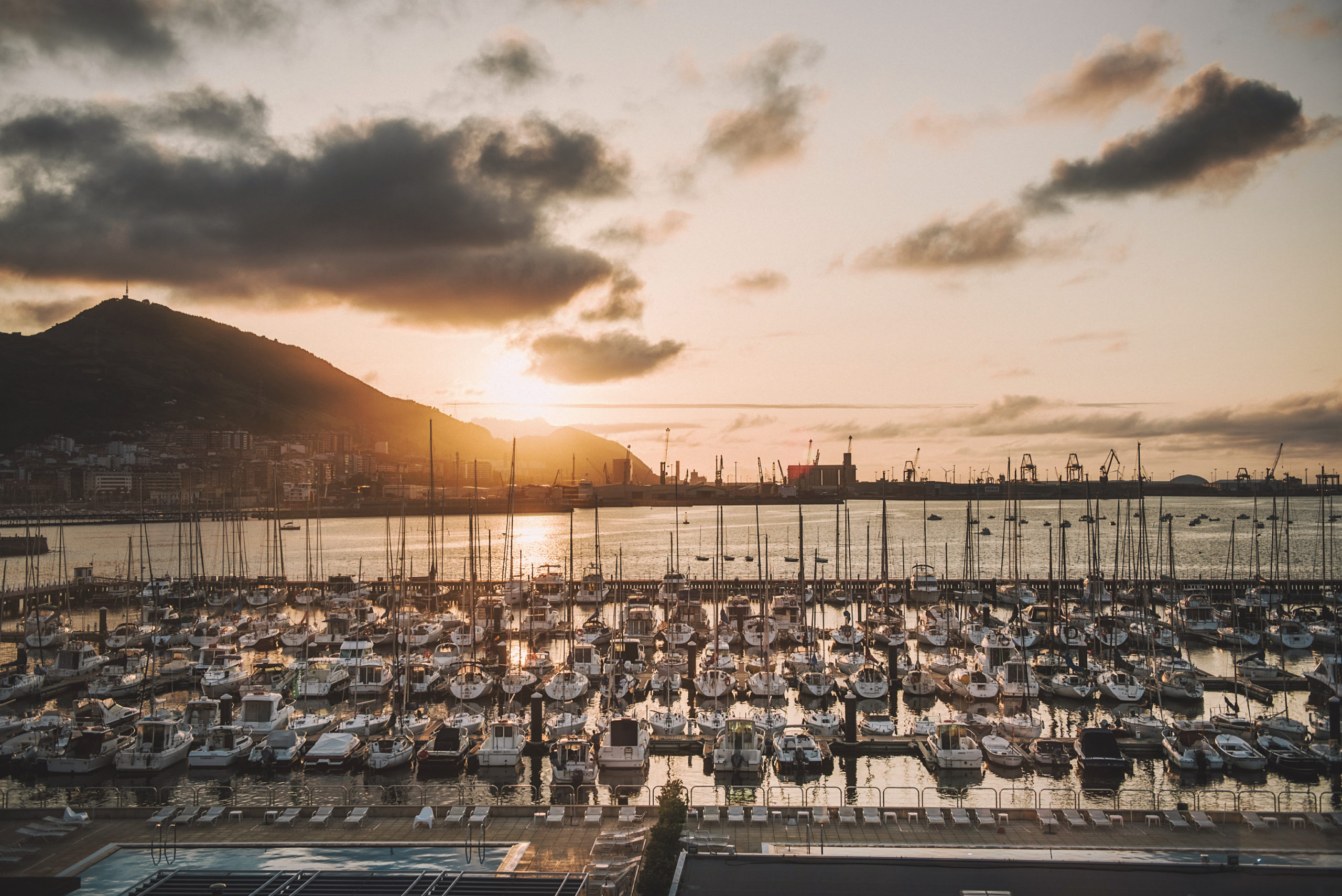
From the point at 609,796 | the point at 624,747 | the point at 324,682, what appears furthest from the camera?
the point at 324,682

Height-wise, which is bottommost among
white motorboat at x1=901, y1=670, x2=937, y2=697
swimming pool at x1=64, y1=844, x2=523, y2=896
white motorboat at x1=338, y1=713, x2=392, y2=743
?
white motorboat at x1=901, y1=670, x2=937, y2=697

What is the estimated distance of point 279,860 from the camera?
17500 mm

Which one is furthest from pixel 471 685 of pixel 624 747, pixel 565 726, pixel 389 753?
pixel 624 747

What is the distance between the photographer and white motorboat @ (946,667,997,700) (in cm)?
3678

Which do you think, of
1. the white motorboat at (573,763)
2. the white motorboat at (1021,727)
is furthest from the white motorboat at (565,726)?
the white motorboat at (1021,727)

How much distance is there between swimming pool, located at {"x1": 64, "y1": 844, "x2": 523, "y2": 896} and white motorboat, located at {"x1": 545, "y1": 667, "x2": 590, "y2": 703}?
701 inches

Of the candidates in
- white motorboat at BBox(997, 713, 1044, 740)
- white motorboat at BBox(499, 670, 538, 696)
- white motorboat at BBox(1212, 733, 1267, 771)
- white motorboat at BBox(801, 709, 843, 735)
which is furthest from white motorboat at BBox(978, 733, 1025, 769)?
white motorboat at BBox(499, 670, 538, 696)

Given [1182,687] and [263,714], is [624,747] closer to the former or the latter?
[263,714]

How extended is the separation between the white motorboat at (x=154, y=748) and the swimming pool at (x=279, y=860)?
13.0 metres

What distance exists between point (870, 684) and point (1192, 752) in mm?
13228

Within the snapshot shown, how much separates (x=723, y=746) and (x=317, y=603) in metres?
50.2

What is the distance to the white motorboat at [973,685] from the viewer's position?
1448 inches

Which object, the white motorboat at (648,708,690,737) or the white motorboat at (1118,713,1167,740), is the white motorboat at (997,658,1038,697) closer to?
the white motorboat at (1118,713,1167,740)

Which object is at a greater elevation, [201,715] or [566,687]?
[201,715]
